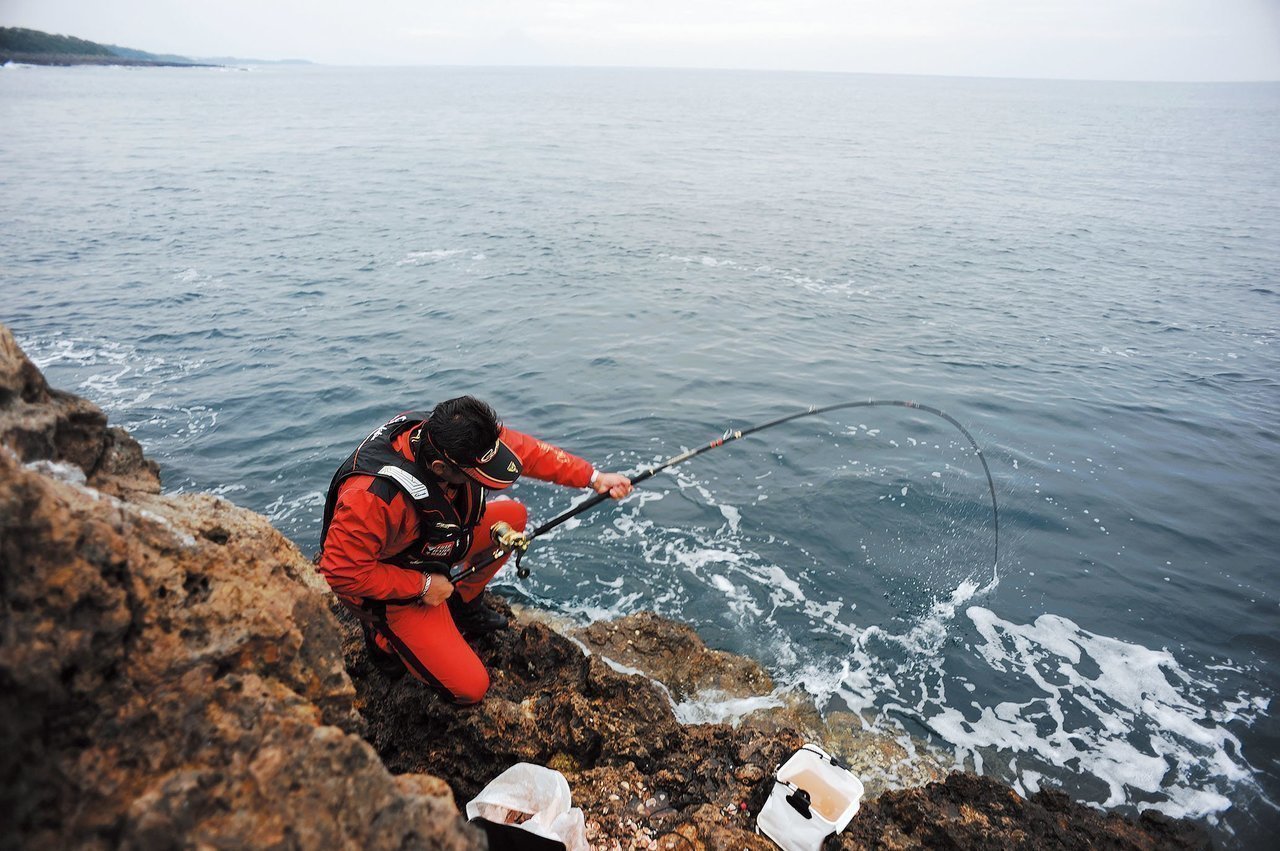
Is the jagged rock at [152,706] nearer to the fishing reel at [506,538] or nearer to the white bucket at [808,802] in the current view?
the white bucket at [808,802]

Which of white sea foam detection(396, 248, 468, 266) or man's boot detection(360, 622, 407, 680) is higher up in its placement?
white sea foam detection(396, 248, 468, 266)

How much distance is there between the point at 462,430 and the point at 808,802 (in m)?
2.76

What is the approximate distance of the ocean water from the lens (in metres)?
6.48

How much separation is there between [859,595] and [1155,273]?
57.2 ft

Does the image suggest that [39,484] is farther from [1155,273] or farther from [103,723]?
[1155,273]

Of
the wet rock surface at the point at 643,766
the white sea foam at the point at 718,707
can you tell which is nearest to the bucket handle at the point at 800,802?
the wet rock surface at the point at 643,766

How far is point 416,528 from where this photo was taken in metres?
4.49

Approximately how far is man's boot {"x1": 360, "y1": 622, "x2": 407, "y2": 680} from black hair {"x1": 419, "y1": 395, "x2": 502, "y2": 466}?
1503 millimetres

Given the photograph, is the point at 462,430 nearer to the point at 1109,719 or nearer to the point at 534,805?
the point at 534,805

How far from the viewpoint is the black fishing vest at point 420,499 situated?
427 cm

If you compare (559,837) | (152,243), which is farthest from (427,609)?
(152,243)

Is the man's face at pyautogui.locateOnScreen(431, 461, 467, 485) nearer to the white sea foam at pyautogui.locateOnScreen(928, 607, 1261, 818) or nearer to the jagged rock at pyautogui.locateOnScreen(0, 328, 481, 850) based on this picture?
the jagged rock at pyautogui.locateOnScreen(0, 328, 481, 850)

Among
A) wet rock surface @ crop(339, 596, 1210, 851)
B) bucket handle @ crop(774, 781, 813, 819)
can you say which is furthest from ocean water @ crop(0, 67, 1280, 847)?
bucket handle @ crop(774, 781, 813, 819)

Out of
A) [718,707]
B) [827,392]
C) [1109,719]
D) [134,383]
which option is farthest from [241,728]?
[134,383]
